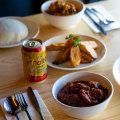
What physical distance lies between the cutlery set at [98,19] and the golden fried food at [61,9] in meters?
0.16

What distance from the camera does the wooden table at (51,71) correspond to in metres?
0.89

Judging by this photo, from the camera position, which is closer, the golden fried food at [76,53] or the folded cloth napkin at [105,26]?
the golden fried food at [76,53]

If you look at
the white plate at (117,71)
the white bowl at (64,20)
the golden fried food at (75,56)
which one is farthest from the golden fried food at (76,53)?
the white bowl at (64,20)

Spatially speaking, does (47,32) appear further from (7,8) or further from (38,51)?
(7,8)

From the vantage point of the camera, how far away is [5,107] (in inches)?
34.6

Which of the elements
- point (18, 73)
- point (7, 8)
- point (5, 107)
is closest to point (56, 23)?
point (18, 73)

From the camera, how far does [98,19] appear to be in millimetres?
1550

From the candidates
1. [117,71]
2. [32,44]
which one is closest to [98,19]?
[117,71]

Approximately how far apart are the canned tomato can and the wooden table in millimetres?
42

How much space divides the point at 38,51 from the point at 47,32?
548 mm

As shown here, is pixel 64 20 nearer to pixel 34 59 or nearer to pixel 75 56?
pixel 75 56

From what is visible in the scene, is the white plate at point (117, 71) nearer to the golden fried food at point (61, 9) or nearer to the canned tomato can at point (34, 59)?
the canned tomato can at point (34, 59)

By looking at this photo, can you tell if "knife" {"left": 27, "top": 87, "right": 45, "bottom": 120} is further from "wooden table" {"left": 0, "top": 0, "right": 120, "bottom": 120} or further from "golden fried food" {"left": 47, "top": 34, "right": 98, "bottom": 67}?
"golden fried food" {"left": 47, "top": 34, "right": 98, "bottom": 67}

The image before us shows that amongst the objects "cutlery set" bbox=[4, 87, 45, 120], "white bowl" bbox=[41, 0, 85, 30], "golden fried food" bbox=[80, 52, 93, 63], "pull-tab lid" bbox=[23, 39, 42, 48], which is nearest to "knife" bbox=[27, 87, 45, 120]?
"cutlery set" bbox=[4, 87, 45, 120]
